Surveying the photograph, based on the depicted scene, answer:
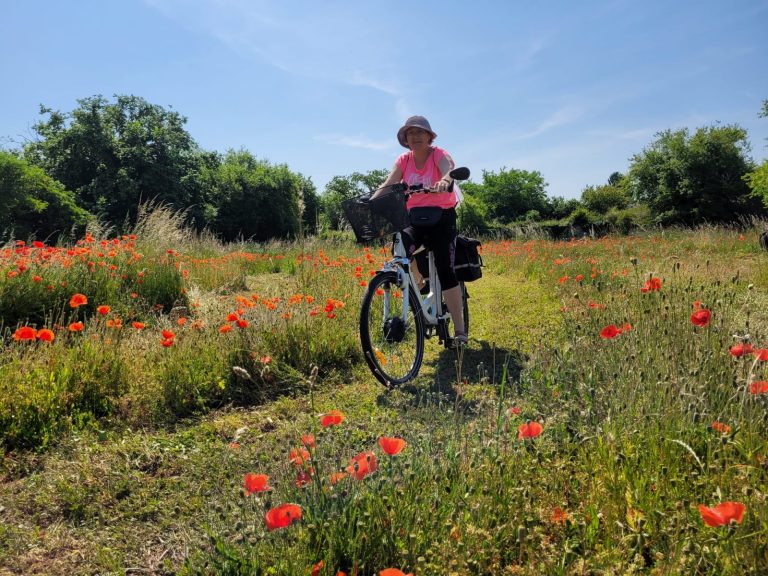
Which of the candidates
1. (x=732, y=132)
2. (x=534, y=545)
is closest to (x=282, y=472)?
(x=534, y=545)

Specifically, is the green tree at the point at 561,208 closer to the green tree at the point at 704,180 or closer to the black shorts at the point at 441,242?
the green tree at the point at 704,180

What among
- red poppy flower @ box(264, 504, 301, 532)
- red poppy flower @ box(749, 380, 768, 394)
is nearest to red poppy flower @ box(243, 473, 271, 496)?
red poppy flower @ box(264, 504, 301, 532)

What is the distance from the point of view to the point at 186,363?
363 centimetres

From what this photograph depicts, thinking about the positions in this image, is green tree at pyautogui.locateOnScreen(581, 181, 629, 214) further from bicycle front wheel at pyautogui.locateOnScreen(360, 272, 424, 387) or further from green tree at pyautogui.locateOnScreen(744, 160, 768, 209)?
bicycle front wheel at pyautogui.locateOnScreen(360, 272, 424, 387)

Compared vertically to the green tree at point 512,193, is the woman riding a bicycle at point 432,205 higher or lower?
lower

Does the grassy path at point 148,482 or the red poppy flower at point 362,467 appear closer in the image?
the red poppy flower at point 362,467

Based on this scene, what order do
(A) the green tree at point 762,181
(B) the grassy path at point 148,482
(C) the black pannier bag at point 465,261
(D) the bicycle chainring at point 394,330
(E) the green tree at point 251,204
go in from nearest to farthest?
(B) the grassy path at point 148,482 → (D) the bicycle chainring at point 394,330 → (C) the black pannier bag at point 465,261 → (A) the green tree at point 762,181 → (E) the green tree at point 251,204

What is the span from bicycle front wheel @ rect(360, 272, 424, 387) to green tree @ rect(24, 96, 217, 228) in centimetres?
3739

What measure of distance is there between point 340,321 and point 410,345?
0.86 m

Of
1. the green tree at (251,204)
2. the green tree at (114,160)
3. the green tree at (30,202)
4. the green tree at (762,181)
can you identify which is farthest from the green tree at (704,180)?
the green tree at (30,202)

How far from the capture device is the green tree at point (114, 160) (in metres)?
37.4

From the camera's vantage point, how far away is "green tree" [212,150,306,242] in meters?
44.2

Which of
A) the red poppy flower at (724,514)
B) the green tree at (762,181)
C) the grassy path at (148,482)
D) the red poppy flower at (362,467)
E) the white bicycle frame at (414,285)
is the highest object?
the green tree at (762,181)

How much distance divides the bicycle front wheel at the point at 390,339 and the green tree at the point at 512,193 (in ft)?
173
